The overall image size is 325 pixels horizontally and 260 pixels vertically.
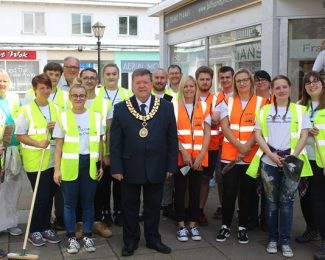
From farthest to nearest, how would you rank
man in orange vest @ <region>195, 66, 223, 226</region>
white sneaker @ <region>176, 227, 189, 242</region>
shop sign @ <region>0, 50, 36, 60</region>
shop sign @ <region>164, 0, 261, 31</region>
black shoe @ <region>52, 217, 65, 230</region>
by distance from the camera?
1. shop sign @ <region>0, 50, 36, 60</region>
2. shop sign @ <region>164, 0, 261, 31</region>
3. black shoe @ <region>52, 217, 65, 230</region>
4. man in orange vest @ <region>195, 66, 223, 226</region>
5. white sneaker @ <region>176, 227, 189, 242</region>

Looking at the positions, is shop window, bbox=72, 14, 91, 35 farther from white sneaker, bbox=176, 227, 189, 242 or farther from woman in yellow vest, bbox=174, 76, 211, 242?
white sneaker, bbox=176, 227, 189, 242

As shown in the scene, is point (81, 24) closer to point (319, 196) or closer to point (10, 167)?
point (10, 167)

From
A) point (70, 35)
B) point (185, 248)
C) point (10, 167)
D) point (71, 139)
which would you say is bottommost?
point (185, 248)

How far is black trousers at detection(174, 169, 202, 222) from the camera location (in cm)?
543

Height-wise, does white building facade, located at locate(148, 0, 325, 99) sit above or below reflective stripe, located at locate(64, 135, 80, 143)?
above

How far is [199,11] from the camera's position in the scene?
12.4 metres

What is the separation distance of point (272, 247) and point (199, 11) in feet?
28.4

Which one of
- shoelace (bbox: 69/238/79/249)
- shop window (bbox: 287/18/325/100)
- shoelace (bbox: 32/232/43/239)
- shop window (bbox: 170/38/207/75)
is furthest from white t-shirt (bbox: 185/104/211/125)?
shop window (bbox: 170/38/207/75)

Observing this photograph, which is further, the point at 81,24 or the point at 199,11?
the point at 81,24

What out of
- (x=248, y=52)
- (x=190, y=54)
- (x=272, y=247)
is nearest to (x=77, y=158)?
(x=272, y=247)

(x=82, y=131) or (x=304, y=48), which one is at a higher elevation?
(x=304, y=48)

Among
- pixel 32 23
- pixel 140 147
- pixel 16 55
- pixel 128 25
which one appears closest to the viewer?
pixel 140 147

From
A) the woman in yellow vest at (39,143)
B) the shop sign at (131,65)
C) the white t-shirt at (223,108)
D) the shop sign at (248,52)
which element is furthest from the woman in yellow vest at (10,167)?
the shop sign at (131,65)

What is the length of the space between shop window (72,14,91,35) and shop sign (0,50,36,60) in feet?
10.4
